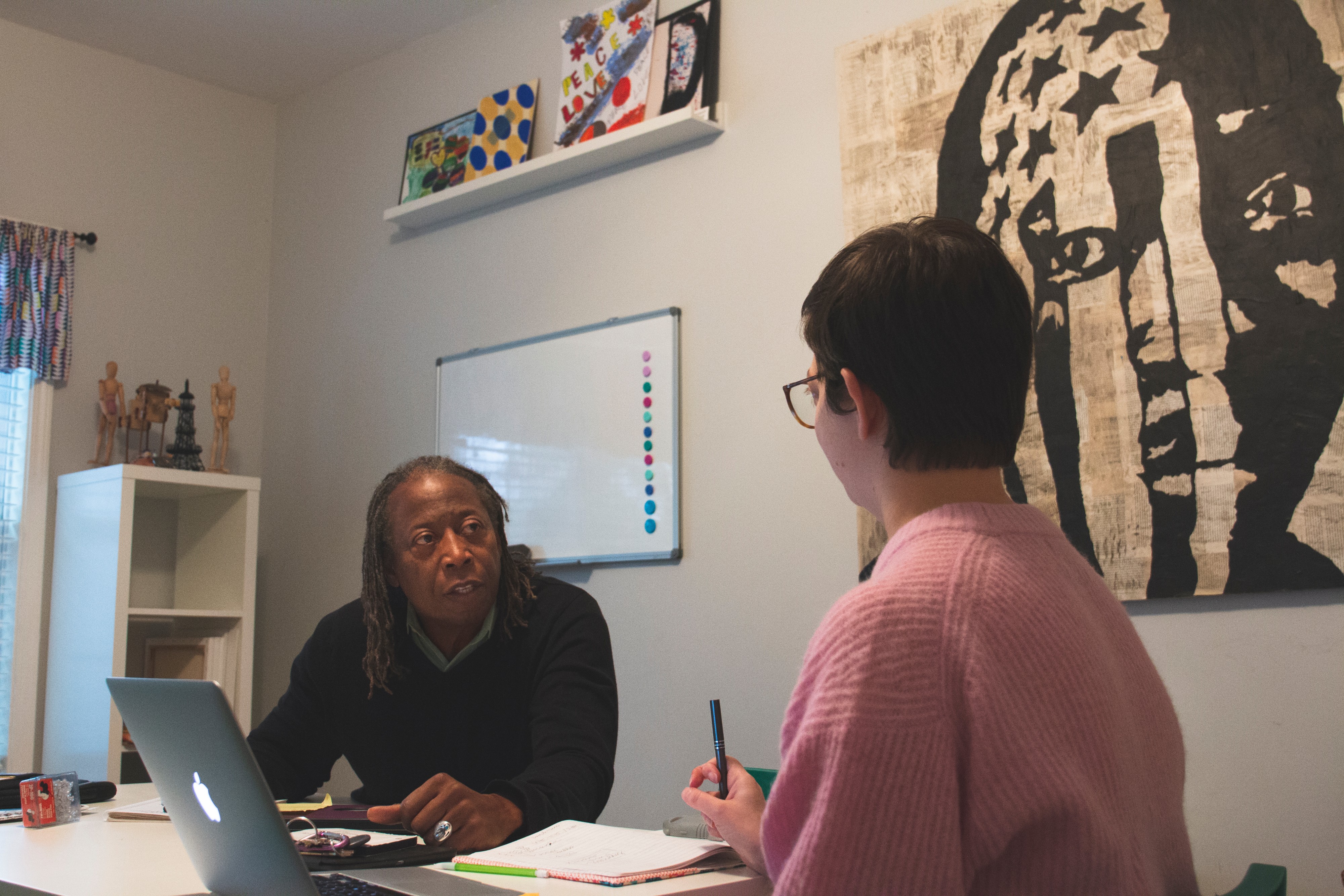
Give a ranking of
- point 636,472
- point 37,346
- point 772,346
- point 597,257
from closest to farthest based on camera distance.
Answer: point 772,346 → point 636,472 → point 597,257 → point 37,346

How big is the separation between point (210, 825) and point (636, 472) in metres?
1.94

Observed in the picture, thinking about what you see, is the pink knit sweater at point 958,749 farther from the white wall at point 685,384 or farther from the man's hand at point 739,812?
the white wall at point 685,384

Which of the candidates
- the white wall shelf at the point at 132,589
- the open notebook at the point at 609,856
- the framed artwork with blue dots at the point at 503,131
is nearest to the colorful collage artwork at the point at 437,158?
the framed artwork with blue dots at the point at 503,131

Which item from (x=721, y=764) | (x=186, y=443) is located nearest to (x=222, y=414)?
(x=186, y=443)

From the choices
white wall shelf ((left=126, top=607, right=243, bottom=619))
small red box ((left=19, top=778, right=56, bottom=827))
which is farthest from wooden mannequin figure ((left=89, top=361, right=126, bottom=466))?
small red box ((left=19, top=778, right=56, bottom=827))

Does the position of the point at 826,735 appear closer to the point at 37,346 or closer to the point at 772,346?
the point at 772,346

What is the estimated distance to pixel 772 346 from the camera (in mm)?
2752

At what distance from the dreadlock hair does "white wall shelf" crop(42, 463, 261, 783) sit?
142cm

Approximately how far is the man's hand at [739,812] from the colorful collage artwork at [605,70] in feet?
7.37

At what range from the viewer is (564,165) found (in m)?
3.12

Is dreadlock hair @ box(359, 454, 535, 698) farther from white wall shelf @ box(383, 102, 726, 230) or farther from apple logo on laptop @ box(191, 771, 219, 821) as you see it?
white wall shelf @ box(383, 102, 726, 230)

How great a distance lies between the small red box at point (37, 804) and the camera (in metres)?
1.59

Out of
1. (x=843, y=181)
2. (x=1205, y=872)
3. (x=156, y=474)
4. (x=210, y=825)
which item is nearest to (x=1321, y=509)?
(x=1205, y=872)

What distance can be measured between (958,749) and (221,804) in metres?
0.66
